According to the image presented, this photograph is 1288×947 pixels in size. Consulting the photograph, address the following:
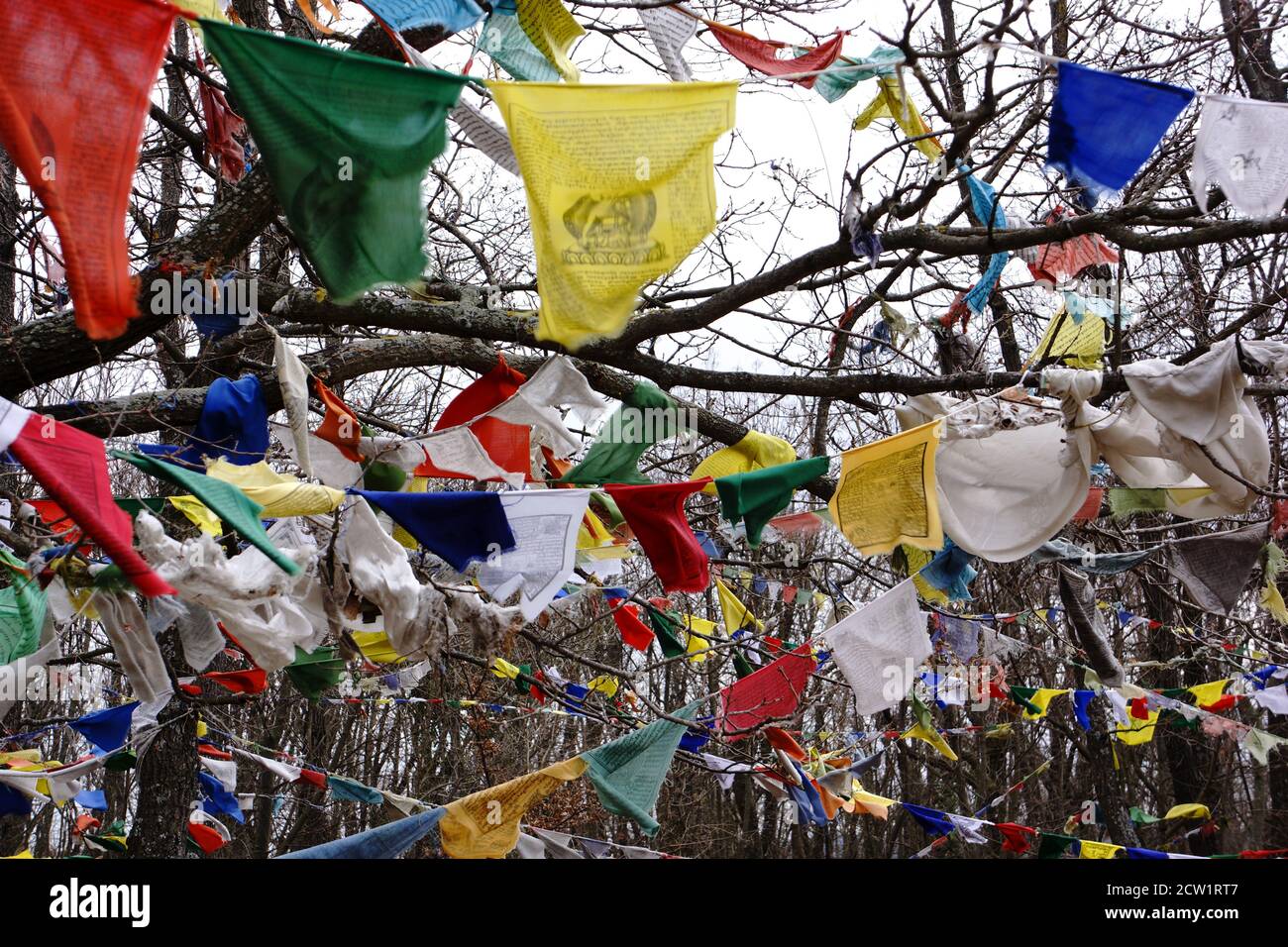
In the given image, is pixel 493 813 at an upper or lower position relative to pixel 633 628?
lower

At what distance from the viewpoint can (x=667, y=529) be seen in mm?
3818

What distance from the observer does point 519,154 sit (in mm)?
2742

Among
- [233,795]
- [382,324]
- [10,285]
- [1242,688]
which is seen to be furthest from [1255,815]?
[10,285]

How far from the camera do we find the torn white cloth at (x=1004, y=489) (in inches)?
150

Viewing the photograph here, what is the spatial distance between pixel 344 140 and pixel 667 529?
174cm

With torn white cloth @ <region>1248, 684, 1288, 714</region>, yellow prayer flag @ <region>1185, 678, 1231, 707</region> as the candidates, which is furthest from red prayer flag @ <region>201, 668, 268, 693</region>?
torn white cloth @ <region>1248, 684, 1288, 714</region>

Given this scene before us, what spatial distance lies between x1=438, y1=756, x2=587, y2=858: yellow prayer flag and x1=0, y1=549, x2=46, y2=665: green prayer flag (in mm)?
1571

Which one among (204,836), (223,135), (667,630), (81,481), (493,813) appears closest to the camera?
(81,481)

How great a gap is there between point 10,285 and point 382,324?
10.3 feet

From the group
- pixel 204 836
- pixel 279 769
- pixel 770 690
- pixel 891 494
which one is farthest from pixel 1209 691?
pixel 204 836

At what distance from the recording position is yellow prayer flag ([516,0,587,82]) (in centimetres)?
334

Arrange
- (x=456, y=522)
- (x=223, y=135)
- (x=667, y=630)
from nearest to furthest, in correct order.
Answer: (x=456, y=522), (x=223, y=135), (x=667, y=630)

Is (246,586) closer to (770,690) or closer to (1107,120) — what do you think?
(1107,120)
